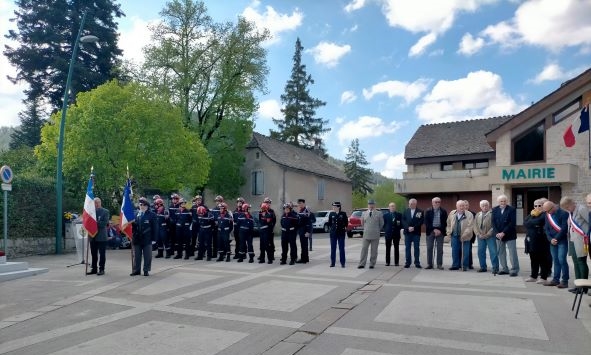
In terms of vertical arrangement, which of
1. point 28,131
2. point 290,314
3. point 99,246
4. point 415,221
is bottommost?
point 290,314

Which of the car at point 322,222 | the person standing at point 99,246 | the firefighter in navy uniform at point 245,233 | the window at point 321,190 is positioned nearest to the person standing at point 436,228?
the firefighter in navy uniform at point 245,233

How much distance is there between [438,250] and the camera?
12867 mm

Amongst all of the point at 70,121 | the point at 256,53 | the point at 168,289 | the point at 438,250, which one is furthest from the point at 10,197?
the point at 256,53

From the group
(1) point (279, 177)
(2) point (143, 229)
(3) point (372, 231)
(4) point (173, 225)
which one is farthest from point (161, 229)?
(1) point (279, 177)

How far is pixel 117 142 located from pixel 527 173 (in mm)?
20872

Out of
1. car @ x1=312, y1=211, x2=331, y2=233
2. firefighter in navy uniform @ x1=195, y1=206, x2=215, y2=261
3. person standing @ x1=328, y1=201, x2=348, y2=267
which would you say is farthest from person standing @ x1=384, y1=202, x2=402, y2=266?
car @ x1=312, y1=211, x2=331, y2=233

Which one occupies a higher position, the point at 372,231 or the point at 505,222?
the point at 505,222

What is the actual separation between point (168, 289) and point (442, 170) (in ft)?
90.7

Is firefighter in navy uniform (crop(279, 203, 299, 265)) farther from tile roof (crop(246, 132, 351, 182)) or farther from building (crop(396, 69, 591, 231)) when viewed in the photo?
tile roof (crop(246, 132, 351, 182))

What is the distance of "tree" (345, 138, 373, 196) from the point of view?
225 feet

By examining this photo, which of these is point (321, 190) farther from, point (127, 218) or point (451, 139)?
point (127, 218)

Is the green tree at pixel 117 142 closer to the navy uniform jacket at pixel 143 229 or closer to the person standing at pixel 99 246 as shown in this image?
the person standing at pixel 99 246

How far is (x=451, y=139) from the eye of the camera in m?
35.2

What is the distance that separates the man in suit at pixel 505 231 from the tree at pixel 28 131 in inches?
1629
